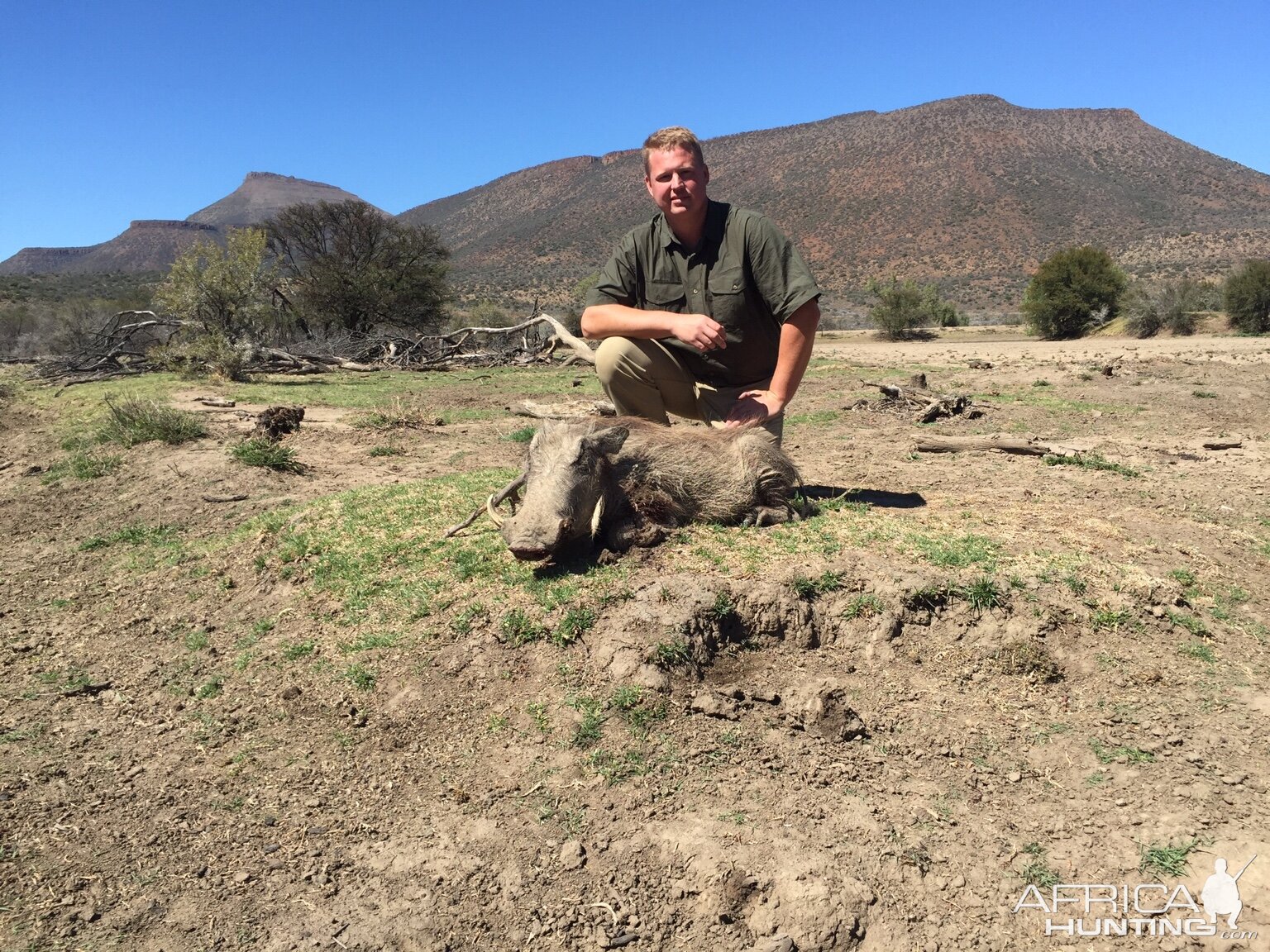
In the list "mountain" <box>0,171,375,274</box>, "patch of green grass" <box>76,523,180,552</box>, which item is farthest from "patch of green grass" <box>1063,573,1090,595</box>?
"mountain" <box>0,171,375,274</box>

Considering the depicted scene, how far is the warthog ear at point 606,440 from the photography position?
14.1ft

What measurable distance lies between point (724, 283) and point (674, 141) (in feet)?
2.83

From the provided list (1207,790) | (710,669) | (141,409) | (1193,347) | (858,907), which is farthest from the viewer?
(1193,347)

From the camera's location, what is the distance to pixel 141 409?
9031 millimetres

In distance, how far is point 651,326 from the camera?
4578 mm

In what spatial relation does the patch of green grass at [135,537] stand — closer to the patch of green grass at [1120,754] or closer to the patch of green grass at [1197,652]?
the patch of green grass at [1120,754]

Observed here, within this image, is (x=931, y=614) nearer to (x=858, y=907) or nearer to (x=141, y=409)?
(x=858, y=907)

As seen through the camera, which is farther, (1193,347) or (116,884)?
(1193,347)

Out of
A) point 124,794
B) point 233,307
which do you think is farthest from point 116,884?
point 233,307

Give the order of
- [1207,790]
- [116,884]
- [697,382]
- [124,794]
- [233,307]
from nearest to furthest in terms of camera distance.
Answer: [116,884] → [1207,790] → [124,794] → [697,382] → [233,307]

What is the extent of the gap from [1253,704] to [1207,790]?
0.73 metres

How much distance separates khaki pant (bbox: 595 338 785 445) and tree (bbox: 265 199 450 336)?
758 inches

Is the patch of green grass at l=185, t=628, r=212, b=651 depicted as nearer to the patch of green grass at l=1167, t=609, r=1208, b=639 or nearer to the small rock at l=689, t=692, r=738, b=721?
the small rock at l=689, t=692, r=738, b=721

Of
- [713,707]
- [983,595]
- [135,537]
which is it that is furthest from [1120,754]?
[135,537]
